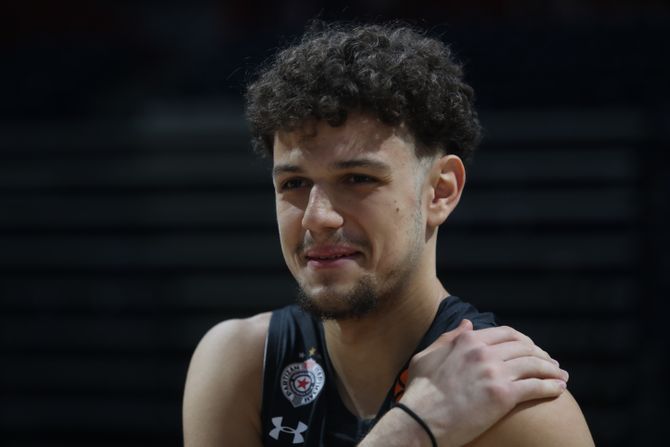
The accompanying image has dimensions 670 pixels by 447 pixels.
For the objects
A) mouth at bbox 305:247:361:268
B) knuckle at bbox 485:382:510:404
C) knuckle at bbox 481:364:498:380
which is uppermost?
mouth at bbox 305:247:361:268

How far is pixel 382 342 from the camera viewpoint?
8.13 feet

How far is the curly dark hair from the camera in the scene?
2.31 m

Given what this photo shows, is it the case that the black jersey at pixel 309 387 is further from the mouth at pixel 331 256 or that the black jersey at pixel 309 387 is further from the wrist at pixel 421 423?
the mouth at pixel 331 256

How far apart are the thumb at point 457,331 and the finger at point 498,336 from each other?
0.19ft

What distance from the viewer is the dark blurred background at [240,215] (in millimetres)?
6414

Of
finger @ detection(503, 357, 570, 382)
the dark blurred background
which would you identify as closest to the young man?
finger @ detection(503, 357, 570, 382)

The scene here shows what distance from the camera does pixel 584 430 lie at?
2.16 metres

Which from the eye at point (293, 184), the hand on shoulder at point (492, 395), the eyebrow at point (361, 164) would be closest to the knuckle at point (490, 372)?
the hand on shoulder at point (492, 395)

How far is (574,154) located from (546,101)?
0.45 meters

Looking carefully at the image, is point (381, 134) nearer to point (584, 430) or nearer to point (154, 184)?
point (584, 430)

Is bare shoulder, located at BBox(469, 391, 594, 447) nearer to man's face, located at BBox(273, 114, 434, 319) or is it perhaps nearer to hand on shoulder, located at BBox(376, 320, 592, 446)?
hand on shoulder, located at BBox(376, 320, 592, 446)

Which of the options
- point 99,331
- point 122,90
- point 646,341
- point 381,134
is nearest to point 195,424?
point 381,134

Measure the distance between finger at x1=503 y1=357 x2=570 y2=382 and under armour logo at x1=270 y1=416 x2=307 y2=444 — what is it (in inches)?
24.1

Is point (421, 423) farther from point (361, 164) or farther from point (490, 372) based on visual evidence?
point (361, 164)
